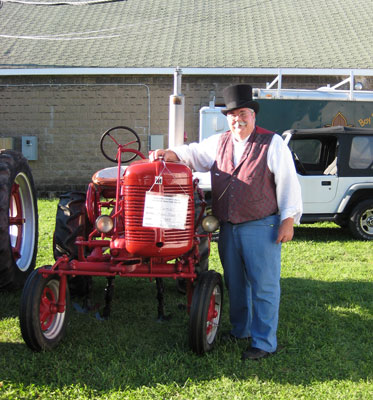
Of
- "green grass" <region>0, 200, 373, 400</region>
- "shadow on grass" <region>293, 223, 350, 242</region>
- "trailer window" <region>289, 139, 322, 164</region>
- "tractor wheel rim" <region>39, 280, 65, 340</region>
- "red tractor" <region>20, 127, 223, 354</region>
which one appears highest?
"trailer window" <region>289, 139, 322, 164</region>

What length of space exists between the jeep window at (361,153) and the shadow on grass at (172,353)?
11.6 ft

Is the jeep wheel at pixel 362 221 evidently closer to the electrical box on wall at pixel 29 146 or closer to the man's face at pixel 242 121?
the man's face at pixel 242 121

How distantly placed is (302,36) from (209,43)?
8.27ft

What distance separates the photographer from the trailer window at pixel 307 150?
814 centimetres

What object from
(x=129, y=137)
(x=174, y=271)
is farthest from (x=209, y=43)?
(x=174, y=271)

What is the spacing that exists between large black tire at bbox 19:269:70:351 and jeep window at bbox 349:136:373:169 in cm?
541

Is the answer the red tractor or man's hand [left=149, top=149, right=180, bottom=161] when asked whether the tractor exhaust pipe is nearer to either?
man's hand [left=149, top=149, right=180, bottom=161]

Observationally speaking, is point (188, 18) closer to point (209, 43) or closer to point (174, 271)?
point (209, 43)

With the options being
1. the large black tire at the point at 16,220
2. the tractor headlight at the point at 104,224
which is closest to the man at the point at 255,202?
the tractor headlight at the point at 104,224

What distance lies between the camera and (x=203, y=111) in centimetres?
964

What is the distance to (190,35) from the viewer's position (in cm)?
1436

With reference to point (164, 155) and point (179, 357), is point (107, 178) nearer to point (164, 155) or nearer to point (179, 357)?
point (164, 155)

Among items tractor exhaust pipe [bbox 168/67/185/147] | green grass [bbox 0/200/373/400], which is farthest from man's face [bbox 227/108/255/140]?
green grass [bbox 0/200/373/400]

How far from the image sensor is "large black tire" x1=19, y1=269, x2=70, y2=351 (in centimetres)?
330
